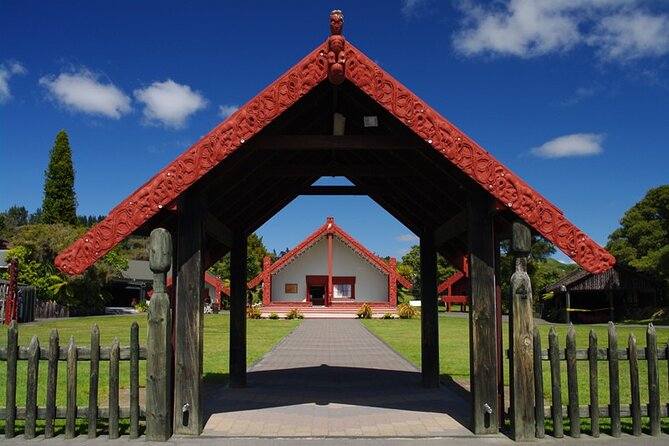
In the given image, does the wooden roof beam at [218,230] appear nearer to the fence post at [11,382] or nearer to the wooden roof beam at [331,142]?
the wooden roof beam at [331,142]

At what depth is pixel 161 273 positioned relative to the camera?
22.8 feet

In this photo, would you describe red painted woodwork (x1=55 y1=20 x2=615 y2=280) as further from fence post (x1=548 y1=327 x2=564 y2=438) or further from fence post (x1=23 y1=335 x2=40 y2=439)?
fence post (x1=23 y1=335 x2=40 y2=439)

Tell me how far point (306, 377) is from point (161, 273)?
6.23 meters

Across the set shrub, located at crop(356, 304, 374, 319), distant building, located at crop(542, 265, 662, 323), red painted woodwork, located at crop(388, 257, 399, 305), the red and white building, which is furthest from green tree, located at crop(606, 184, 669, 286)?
shrub, located at crop(356, 304, 374, 319)

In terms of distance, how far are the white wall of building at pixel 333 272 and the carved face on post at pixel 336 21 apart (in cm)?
4153

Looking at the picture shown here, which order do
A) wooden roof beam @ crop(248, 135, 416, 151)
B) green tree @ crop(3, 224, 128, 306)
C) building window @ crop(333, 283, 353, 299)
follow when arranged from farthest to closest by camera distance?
building window @ crop(333, 283, 353, 299)
green tree @ crop(3, 224, 128, 306)
wooden roof beam @ crop(248, 135, 416, 151)

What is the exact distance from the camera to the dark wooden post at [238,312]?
1086 cm

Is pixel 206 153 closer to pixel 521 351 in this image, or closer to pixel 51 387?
pixel 51 387

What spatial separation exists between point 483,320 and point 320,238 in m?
40.7

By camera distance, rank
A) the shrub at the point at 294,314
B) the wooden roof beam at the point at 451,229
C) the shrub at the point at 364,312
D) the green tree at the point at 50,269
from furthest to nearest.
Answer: the shrub at the point at 364,312, the shrub at the point at 294,314, the green tree at the point at 50,269, the wooden roof beam at the point at 451,229

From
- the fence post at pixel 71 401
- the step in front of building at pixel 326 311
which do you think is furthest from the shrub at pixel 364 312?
the fence post at pixel 71 401

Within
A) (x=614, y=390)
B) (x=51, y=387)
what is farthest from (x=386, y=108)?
(x=51, y=387)

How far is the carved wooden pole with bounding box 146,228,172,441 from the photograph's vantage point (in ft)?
22.3

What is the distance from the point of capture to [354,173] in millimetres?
8969
